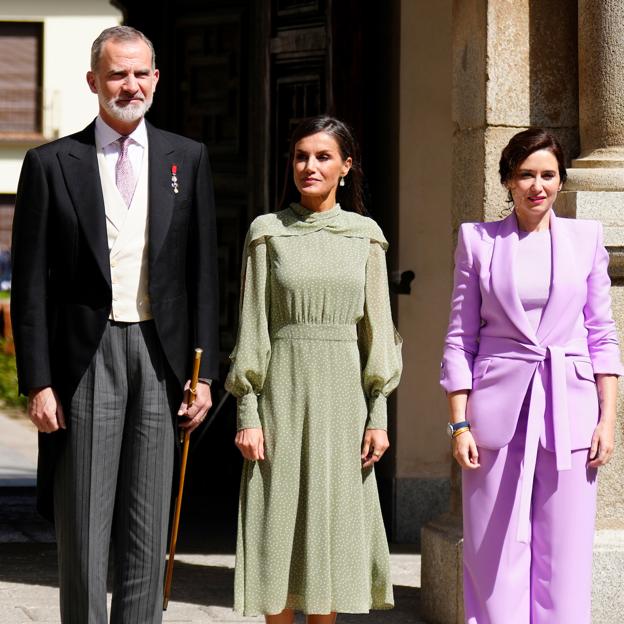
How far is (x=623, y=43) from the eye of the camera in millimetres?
6195

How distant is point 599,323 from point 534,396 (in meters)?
0.31

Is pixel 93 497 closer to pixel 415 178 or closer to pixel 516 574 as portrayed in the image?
pixel 516 574

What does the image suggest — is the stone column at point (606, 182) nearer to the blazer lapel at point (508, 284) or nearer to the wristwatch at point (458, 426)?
the blazer lapel at point (508, 284)

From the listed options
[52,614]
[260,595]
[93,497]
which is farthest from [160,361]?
[52,614]

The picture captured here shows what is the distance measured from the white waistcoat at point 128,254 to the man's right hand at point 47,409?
0.30 meters

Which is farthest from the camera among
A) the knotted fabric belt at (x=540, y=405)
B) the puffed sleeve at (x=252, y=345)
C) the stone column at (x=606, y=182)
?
the stone column at (x=606, y=182)

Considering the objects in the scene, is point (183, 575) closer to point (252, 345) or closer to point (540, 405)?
point (252, 345)

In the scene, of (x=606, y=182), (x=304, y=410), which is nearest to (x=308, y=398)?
(x=304, y=410)

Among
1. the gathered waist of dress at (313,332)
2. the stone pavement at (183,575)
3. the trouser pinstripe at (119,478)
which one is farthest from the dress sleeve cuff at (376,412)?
the stone pavement at (183,575)

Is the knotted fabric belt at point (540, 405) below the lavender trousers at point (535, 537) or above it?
above

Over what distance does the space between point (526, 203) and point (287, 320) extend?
0.84 meters

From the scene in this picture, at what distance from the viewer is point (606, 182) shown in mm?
6129

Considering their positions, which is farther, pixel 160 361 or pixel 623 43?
pixel 623 43

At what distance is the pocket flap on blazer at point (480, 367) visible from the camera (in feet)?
16.5
